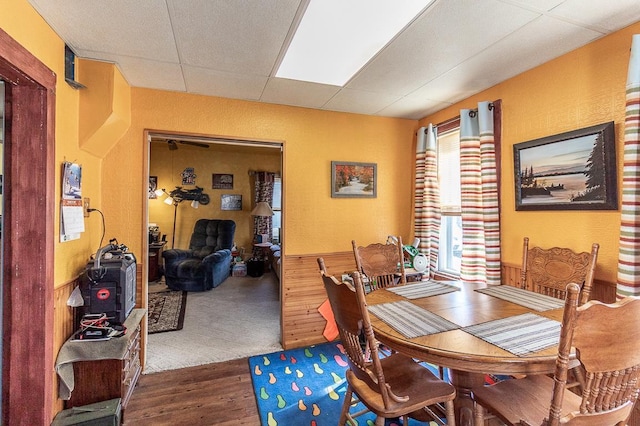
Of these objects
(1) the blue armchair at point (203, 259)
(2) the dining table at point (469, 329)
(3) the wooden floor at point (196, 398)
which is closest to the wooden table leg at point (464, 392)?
(2) the dining table at point (469, 329)

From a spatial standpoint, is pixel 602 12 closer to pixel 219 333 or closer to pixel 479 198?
pixel 479 198

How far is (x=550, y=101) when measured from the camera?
218cm

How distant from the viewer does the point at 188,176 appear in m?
6.29

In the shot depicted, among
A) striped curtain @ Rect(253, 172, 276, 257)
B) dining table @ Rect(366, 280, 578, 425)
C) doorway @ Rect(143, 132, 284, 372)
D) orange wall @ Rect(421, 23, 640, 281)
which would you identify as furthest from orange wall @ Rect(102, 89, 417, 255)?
striped curtain @ Rect(253, 172, 276, 257)

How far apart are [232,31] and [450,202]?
259cm

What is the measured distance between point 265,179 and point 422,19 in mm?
5187

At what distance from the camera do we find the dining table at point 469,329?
114 cm

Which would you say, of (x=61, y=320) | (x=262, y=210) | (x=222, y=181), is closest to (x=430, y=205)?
(x=61, y=320)

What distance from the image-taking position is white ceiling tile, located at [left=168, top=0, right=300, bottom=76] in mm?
1601

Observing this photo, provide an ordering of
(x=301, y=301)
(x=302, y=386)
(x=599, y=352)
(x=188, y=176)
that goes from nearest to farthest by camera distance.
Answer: (x=599, y=352) < (x=302, y=386) < (x=301, y=301) < (x=188, y=176)

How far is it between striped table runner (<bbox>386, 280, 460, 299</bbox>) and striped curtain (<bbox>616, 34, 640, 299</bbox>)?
0.90 m

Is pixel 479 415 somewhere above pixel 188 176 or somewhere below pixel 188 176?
below

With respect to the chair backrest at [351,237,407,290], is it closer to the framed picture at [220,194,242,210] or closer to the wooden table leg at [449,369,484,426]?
the wooden table leg at [449,369,484,426]

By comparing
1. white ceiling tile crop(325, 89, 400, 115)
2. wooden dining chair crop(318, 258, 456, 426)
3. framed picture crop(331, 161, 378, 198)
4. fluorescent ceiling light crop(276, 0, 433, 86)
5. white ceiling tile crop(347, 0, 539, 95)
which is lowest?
wooden dining chair crop(318, 258, 456, 426)
